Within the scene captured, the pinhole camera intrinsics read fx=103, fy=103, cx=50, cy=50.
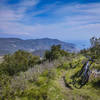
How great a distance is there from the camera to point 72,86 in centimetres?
1163

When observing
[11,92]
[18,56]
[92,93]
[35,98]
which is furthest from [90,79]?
[18,56]

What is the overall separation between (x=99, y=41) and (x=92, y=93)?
26.0 m

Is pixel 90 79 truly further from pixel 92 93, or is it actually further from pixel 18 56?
pixel 18 56

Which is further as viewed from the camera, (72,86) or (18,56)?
(18,56)

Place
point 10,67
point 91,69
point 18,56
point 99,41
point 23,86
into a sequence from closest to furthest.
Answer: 1. point 23,86
2. point 91,69
3. point 10,67
4. point 99,41
5. point 18,56

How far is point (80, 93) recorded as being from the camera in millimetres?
9523

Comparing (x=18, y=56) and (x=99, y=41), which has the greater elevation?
(x=99, y=41)

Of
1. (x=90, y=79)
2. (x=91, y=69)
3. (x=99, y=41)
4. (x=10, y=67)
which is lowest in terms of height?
(x=10, y=67)

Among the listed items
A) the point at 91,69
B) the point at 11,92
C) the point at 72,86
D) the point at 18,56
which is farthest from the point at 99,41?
A: the point at 11,92

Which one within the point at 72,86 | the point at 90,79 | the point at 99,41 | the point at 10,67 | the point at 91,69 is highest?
the point at 99,41

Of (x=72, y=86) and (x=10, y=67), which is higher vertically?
(x=72, y=86)

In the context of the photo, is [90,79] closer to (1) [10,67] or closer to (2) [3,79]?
(2) [3,79]

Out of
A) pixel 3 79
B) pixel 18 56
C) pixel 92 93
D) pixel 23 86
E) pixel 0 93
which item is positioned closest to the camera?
pixel 92 93

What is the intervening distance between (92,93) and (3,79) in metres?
9.00
